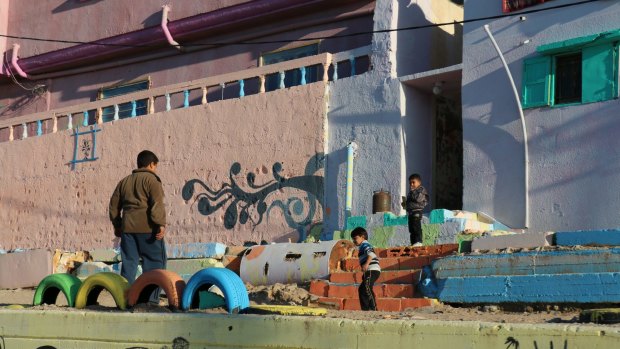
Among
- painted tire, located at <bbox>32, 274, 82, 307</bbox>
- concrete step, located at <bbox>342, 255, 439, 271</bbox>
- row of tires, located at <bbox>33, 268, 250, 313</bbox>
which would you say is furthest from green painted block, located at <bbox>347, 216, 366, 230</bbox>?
row of tires, located at <bbox>33, 268, 250, 313</bbox>

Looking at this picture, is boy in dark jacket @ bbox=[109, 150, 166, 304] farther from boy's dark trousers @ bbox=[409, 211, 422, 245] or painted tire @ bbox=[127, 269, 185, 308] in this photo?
boy's dark trousers @ bbox=[409, 211, 422, 245]

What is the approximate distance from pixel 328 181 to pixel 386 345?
10117mm

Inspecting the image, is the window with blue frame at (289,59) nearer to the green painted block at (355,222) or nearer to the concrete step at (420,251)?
the green painted block at (355,222)

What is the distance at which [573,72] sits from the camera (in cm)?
1332

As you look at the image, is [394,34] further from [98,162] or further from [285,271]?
[98,162]

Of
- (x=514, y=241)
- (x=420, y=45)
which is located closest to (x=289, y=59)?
(x=420, y=45)

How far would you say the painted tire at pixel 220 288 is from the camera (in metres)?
7.01

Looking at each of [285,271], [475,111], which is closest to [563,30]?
[475,111]

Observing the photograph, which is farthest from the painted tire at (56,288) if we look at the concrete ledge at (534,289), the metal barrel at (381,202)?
the metal barrel at (381,202)

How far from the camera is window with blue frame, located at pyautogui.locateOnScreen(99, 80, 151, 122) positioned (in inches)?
743

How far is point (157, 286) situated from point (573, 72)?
7.84 m

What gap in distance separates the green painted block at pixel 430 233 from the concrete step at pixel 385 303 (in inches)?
101

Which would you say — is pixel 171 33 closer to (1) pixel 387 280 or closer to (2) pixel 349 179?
(2) pixel 349 179

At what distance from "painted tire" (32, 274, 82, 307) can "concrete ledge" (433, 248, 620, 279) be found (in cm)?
407
